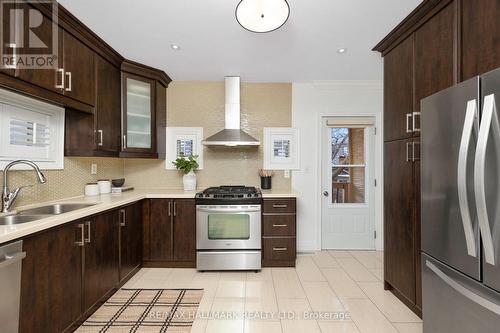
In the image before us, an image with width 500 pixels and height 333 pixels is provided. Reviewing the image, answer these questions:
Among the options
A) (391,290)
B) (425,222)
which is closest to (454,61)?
(425,222)

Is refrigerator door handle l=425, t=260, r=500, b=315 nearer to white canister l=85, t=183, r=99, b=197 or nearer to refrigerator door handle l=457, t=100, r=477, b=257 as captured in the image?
refrigerator door handle l=457, t=100, r=477, b=257

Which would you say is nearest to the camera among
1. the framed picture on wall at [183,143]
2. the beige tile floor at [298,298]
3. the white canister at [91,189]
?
the beige tile floor at [298,298]

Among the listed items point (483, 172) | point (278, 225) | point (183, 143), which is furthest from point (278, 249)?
point (483, 172)

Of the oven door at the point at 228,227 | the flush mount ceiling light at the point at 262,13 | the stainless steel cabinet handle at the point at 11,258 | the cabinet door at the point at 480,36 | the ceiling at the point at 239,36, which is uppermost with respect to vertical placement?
the ceiling at the point at 239,36

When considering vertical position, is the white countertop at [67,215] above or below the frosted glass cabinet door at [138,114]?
below

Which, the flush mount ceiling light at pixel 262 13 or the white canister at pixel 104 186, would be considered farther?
the white canister at pixel 104 186

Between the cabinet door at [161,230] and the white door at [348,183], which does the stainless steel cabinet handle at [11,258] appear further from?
the white door at [348,183]

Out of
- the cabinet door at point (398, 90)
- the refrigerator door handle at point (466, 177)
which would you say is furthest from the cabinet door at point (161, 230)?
the refrigerator door handle at point (466, 177)

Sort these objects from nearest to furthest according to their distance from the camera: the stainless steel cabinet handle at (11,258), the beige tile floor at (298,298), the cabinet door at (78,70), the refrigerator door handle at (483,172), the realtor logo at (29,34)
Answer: the refrigerator door handle at (483,172)
the stainless steel cabinet handle at (11,258)
the realtor logo at (29,34)
the beige tile floor at (298,298)
the cabinet door at (78,70)

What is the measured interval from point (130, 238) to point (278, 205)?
170cm

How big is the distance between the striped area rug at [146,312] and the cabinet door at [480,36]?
261cm

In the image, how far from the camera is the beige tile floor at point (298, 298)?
2.02 m

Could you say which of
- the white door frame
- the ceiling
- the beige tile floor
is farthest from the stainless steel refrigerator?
the white door frame

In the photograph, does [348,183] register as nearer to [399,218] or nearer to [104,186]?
[399,218]
